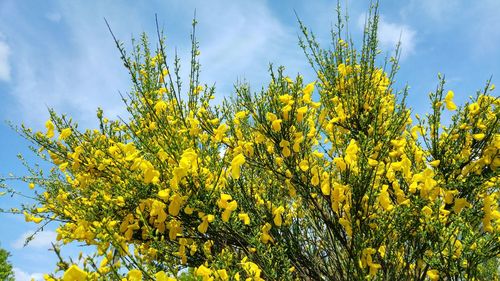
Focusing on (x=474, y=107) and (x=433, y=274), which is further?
→ (x=474, y=107)

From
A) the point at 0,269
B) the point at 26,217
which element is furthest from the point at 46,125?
the point at 0,269

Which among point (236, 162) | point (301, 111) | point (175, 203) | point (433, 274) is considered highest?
point (301, 111)

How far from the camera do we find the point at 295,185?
3062 millimetres

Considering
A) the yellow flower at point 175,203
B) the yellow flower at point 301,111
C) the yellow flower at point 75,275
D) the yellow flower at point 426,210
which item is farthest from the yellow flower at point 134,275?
the yellow flower at point 426,210

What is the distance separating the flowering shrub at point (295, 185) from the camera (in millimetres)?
2488

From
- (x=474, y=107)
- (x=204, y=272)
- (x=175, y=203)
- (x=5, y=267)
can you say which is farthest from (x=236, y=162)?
(x=5, y=267)

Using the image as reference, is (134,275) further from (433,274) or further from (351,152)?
(433,274)

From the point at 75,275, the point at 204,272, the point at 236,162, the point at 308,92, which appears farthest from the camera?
the point at 308,92

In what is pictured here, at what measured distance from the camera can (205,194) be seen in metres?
2.34

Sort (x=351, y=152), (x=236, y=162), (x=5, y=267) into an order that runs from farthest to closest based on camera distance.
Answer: (x=5, y=267)
(x=351, y=152)
(x=236, y=162)

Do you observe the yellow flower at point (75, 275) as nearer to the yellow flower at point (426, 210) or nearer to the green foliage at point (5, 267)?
the yellow flower at point (426, 210)

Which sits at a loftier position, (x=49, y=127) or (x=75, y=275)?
(x=49, y=127)

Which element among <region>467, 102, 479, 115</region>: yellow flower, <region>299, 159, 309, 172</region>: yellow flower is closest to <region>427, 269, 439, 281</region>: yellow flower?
<region>299, 159, 309, 172</region>: yellow flower

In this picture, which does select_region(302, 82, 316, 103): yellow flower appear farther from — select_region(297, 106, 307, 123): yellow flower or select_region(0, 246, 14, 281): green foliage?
select_region(0, 246, 14, 281): green foliage
